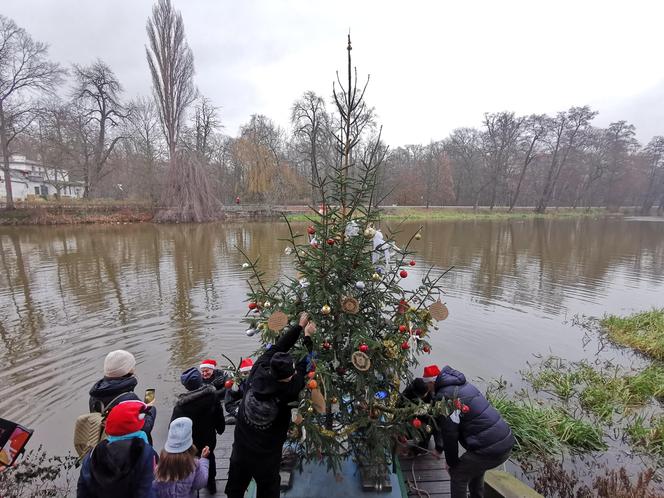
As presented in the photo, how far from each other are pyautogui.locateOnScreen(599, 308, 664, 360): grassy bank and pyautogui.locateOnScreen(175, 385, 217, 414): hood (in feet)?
29.2

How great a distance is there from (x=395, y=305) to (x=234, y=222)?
32782mm

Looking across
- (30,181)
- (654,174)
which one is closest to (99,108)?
(30,181)

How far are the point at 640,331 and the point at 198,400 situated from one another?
1006 centimetres

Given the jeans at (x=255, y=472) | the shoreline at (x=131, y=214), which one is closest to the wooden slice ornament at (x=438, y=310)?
the jeans at (x=255, y=472)

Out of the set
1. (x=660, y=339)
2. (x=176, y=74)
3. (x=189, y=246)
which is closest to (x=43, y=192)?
(x=176, y=74)

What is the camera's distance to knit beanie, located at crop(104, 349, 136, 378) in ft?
10.3

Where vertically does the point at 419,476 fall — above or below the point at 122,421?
below

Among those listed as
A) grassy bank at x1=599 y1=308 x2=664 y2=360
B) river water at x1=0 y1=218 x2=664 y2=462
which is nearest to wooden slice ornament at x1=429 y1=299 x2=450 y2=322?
river water at x1=0 y1=218 x2=664 y2=462

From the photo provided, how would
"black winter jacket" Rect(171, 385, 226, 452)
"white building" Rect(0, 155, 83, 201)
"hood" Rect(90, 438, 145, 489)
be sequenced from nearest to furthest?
"hood" Rect(90, 438, 145, 489) → "black winter jacket" Rect(171, 385, 226, 452) → "white building" Rect(0, 155, 83, 201)

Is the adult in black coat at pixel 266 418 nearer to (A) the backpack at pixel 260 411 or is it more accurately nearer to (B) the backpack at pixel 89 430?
(A) the backpack at pixel 260 411

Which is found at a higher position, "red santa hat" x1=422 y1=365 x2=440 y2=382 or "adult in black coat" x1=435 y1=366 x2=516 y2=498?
"red santa hat" x1=422 y1=365 x2=440 y2=382

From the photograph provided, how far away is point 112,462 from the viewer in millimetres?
2197

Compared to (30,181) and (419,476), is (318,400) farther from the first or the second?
(30,181)

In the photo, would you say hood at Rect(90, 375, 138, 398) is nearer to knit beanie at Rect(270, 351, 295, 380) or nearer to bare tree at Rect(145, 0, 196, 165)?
knit beanie at Rect(270, 351, 295, 380)
